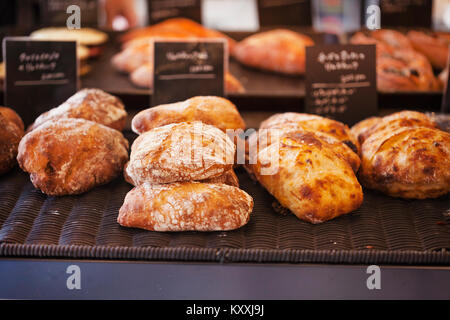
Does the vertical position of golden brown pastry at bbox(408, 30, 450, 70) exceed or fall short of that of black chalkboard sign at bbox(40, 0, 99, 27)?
it falls short

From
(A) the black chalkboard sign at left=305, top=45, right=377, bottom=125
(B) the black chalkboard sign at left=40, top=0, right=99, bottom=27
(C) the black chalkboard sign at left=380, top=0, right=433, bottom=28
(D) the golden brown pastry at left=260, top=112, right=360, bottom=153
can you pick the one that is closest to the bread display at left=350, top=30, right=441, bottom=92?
(C) the black chalkboard sign at left=380, top=0, right=433, bottom=28

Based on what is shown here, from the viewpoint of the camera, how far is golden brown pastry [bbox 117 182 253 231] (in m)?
1.45

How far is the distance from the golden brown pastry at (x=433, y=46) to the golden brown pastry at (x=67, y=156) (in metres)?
2.17

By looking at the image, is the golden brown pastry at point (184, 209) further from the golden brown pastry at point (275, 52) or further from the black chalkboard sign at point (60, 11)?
the black chalkboard sign at point (60, 11)

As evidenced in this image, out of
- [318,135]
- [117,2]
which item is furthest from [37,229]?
[117,2]

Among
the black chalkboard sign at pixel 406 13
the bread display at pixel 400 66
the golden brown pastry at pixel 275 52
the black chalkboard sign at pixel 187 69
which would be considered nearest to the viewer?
the black chalkboard sign at pixel 187 69

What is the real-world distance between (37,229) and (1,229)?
0.34 feet

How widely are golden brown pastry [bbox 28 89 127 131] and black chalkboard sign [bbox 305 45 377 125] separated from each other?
2.51 ft

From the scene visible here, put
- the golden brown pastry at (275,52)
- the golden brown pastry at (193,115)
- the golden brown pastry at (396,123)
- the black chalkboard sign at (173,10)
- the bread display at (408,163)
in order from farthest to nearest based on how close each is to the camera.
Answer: the black chalkboard sign at (173,10), the golden brown pastry at (275,52), the golden brown pastry at (396,123), the golden brown pastry at (193,115), the bread display at (408,163)

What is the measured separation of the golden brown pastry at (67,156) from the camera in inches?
63.8

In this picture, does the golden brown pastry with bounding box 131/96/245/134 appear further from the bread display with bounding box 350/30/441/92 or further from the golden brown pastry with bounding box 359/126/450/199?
the bread display with bounding box 350/30/441/92

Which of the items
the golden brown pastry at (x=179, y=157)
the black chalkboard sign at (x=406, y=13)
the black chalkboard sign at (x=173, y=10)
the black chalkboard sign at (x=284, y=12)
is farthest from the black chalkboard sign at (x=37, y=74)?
the black chalkboard sign at (x=406, y=13)

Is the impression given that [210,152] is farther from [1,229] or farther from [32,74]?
[32,74]
